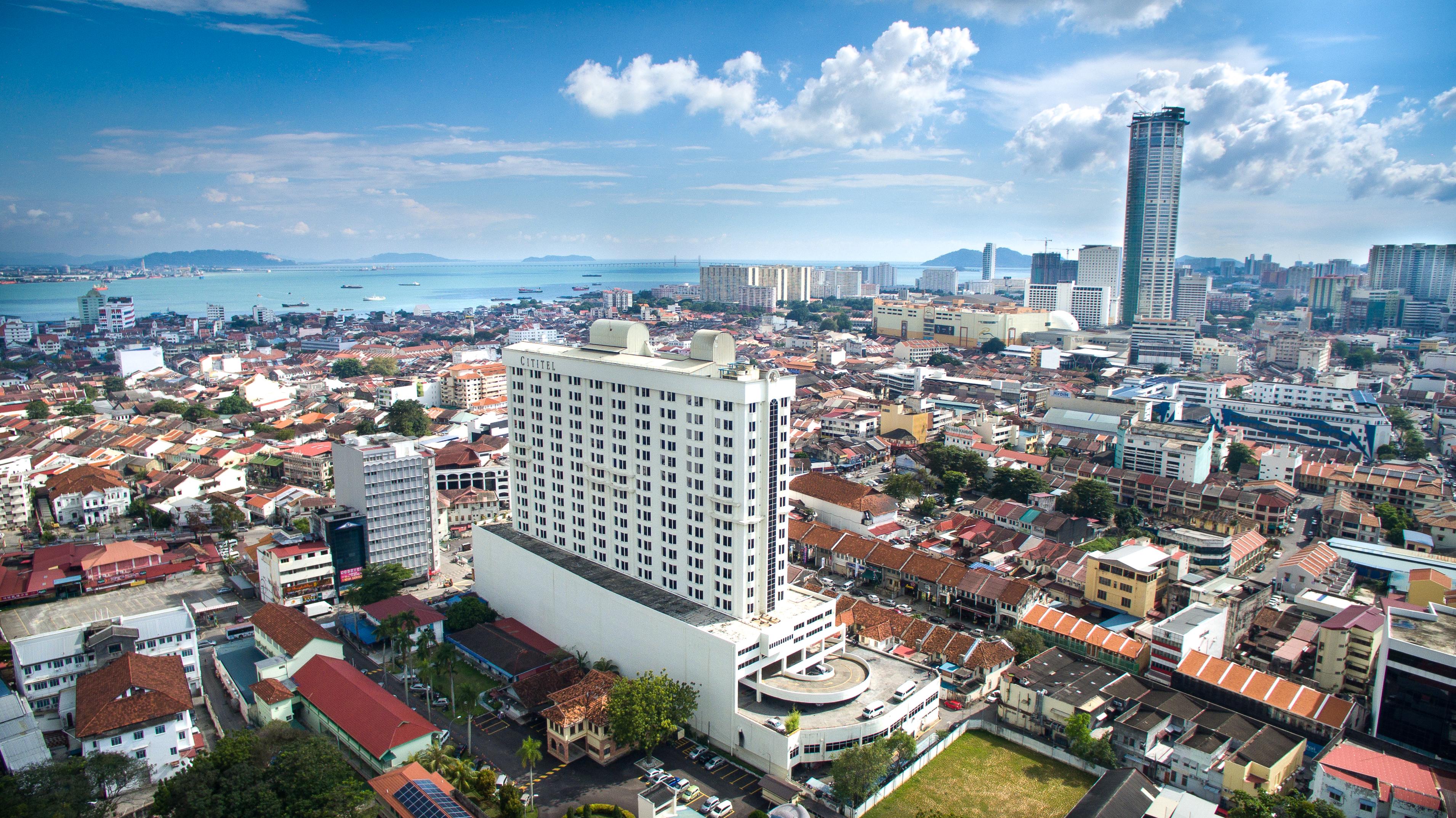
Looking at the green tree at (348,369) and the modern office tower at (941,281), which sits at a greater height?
the modern office tower at (941,281)

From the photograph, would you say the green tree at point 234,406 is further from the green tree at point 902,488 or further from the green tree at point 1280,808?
the green tree at point 1280,808

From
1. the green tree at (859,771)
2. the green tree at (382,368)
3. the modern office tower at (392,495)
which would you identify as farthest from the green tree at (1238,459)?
the green tree at (382,368)

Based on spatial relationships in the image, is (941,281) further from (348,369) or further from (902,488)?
(902,488)

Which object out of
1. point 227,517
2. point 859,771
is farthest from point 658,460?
point 227,517

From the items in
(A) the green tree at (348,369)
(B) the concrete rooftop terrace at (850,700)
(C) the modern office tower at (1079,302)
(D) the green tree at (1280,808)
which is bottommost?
(D) the green tree at (1280,808)

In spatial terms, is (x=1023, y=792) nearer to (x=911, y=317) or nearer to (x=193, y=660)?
(x=193, y=660)

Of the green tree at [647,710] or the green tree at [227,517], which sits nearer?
the green tree at [647,710]

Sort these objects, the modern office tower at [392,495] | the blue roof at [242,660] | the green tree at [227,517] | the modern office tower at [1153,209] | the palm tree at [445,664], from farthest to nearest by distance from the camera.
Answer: the modern office tower at [1153,209]
the green tree at [227,517]
the modern office tower at [392,495]
the palm tree at [445,664]
the blue roof at [242,660]

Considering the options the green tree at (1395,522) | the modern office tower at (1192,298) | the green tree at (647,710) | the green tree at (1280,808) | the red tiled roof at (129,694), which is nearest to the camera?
the green tree at (1280,808)
